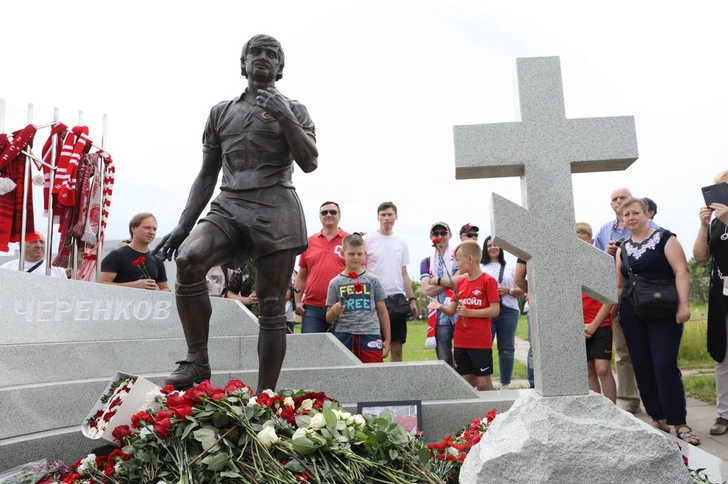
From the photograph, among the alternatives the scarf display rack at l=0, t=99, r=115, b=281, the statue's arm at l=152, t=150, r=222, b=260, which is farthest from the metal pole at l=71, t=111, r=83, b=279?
the statue's arm at l=152, t=150, r=222, b=260

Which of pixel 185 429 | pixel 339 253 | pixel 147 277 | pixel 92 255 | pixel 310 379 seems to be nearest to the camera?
pixel 185 429

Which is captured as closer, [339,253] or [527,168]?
[527,168]

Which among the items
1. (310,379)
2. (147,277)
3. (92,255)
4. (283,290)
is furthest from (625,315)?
(92,255)

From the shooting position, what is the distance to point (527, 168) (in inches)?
116

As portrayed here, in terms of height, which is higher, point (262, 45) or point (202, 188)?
point (262, 45)

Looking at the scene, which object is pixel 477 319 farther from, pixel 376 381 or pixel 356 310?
pixel 376 381

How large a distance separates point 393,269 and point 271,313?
2.85 metres

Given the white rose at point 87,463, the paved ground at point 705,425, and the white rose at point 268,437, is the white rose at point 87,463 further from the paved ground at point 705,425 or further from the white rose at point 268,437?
the paved ground at point 705,425

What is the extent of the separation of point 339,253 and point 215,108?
2535 millimetres

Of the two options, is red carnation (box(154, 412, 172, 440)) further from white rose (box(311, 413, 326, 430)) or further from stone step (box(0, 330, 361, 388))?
stone step (box(0, 330, 361, 388))

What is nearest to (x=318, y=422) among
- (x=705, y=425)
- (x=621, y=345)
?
(x=621, y=345)

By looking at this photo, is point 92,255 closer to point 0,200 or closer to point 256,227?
point 0,200

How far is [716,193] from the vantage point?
4707 mm

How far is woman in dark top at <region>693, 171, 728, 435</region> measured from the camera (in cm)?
479
